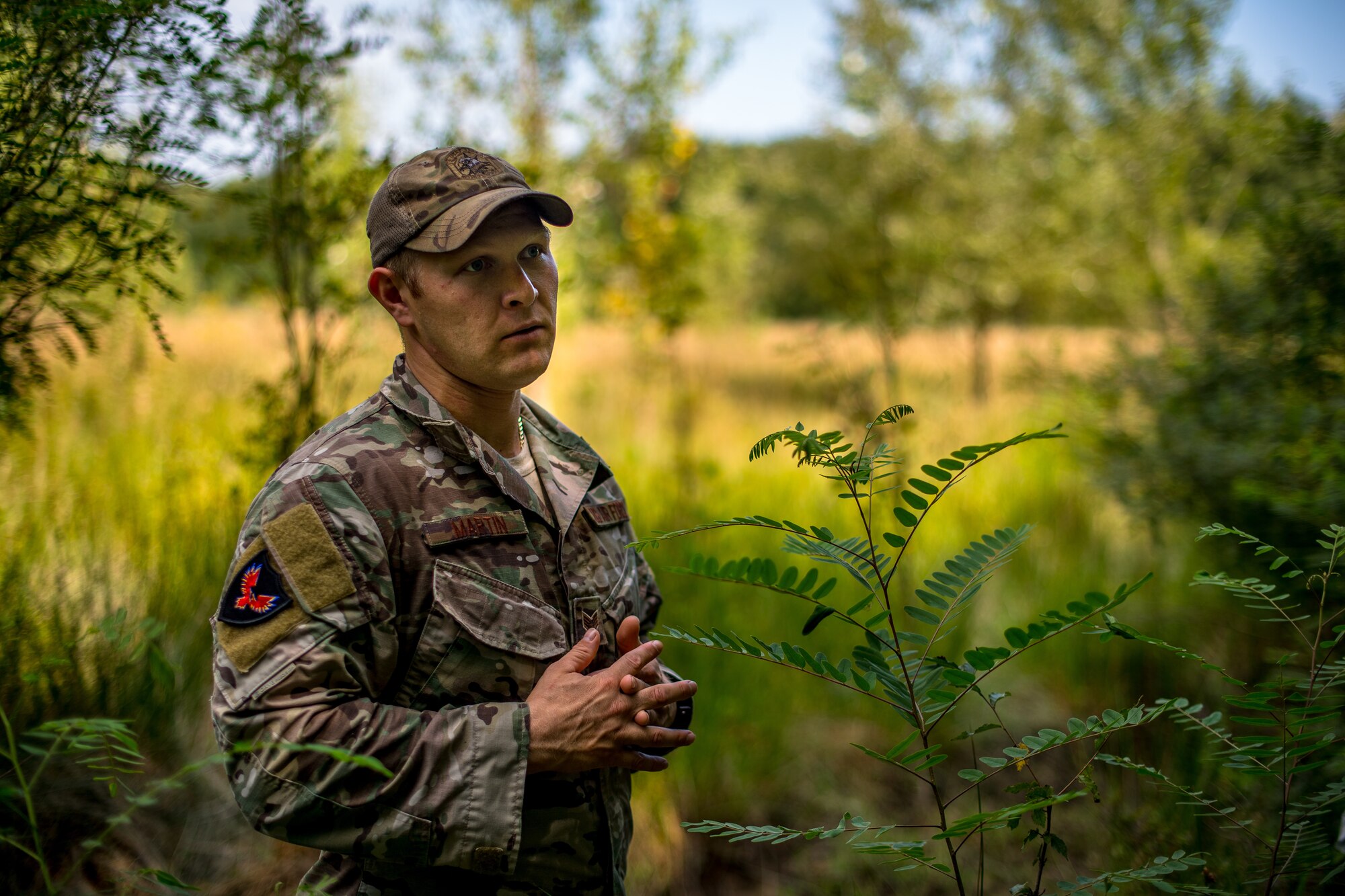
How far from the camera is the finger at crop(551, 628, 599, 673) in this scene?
1.53 metres

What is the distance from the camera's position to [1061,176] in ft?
38.1

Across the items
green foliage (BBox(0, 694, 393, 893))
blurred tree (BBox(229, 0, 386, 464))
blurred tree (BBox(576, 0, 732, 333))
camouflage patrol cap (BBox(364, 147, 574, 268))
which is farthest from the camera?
blurred tree (BBox(576, 0, 732, 333))

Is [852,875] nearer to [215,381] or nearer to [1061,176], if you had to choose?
[215,381]

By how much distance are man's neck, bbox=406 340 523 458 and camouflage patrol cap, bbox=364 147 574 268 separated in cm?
21

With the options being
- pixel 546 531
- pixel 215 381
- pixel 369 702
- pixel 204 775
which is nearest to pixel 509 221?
pixel 546 531

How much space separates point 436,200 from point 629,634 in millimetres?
901

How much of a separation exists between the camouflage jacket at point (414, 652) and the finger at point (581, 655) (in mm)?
76

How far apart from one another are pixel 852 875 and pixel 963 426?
6.51m

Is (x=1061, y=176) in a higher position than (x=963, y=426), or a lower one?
higher

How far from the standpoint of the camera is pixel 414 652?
153 centimetres

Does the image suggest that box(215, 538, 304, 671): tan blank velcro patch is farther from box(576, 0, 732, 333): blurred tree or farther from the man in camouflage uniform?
box(576, 0, 732, 333): blurred tree

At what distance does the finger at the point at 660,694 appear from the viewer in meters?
1.53

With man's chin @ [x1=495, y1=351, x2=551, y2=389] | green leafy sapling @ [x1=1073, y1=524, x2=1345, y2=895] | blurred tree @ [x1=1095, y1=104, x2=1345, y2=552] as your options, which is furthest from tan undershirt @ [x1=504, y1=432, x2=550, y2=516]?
blurred tree @ [x1=1095, y1=104, x2=1345, y2=552]

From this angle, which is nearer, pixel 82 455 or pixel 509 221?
pixel 509 221
